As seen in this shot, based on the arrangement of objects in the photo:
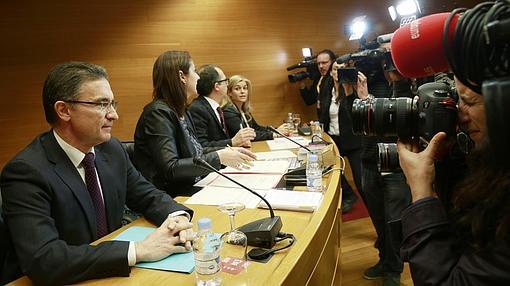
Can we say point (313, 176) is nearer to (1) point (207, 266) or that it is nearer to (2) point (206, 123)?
(1) point (207, 266)

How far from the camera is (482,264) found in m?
0.71

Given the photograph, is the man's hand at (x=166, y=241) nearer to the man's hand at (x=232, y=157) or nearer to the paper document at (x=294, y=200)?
the paper document at (x=294, y=200)

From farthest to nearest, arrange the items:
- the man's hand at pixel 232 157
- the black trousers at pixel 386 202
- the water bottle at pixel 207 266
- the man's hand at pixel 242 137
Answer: the man's hand at pixel 242 137 < the black trousers at pixel 386 202 < the man's hand at pixel 232 157 < the water bottle at pixel 207 266

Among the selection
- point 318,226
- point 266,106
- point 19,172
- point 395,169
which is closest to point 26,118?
point 266,106

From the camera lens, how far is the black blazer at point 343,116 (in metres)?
2.90

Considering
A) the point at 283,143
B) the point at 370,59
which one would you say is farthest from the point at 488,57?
the point at 283,143

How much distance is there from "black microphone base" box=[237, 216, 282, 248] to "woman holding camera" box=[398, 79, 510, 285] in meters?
0.44

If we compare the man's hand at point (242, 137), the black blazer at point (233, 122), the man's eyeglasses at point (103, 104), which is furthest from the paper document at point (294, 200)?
the black blazer at point (233, 122)

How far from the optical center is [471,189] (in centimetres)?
76

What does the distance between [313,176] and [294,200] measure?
0.78 ft

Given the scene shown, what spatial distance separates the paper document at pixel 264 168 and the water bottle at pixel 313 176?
0.92ft

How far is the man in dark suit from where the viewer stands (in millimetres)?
2928

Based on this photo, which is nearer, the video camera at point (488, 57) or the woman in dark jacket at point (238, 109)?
the video camera at point (488, 57)

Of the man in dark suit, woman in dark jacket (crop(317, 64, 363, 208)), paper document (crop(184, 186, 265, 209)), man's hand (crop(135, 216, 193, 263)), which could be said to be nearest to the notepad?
man's hand (crop(135, 216, 193, 263))
